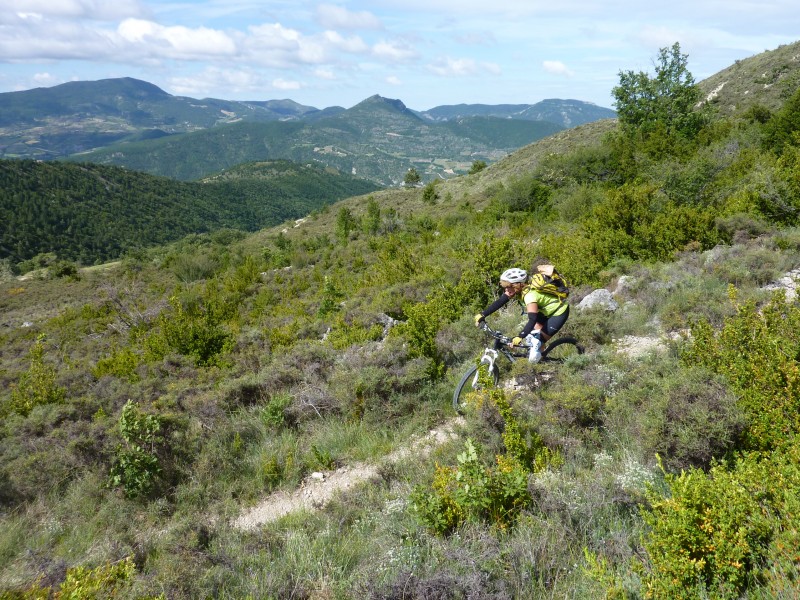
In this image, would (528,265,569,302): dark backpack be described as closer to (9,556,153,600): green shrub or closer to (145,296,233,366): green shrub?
(9,556,153,600): green shrub

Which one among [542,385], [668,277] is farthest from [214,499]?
[668,277]

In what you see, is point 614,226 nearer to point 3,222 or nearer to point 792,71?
point 792,71

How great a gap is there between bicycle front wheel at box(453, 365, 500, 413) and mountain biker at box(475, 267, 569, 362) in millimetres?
593

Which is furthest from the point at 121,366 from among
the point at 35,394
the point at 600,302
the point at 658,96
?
the point at 658,96

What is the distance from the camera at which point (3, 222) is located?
92062 millimetres

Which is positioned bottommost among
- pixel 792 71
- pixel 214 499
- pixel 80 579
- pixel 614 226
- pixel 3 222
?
pixel 3 222

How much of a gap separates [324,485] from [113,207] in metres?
138

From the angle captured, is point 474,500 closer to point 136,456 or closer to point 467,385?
point 467,385

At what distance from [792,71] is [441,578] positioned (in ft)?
173

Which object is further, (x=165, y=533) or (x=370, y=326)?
(x=370, y=326)

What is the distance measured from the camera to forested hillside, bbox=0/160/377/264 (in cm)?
9350

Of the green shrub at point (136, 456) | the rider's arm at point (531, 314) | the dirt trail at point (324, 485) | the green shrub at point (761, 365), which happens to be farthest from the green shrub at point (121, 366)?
the green shrub at point (761, 365)

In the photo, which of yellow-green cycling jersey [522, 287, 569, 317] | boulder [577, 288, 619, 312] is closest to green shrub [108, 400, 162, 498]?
yellow-green cycling jersey [522, 287, 569, 317]

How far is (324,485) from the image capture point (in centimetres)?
456
